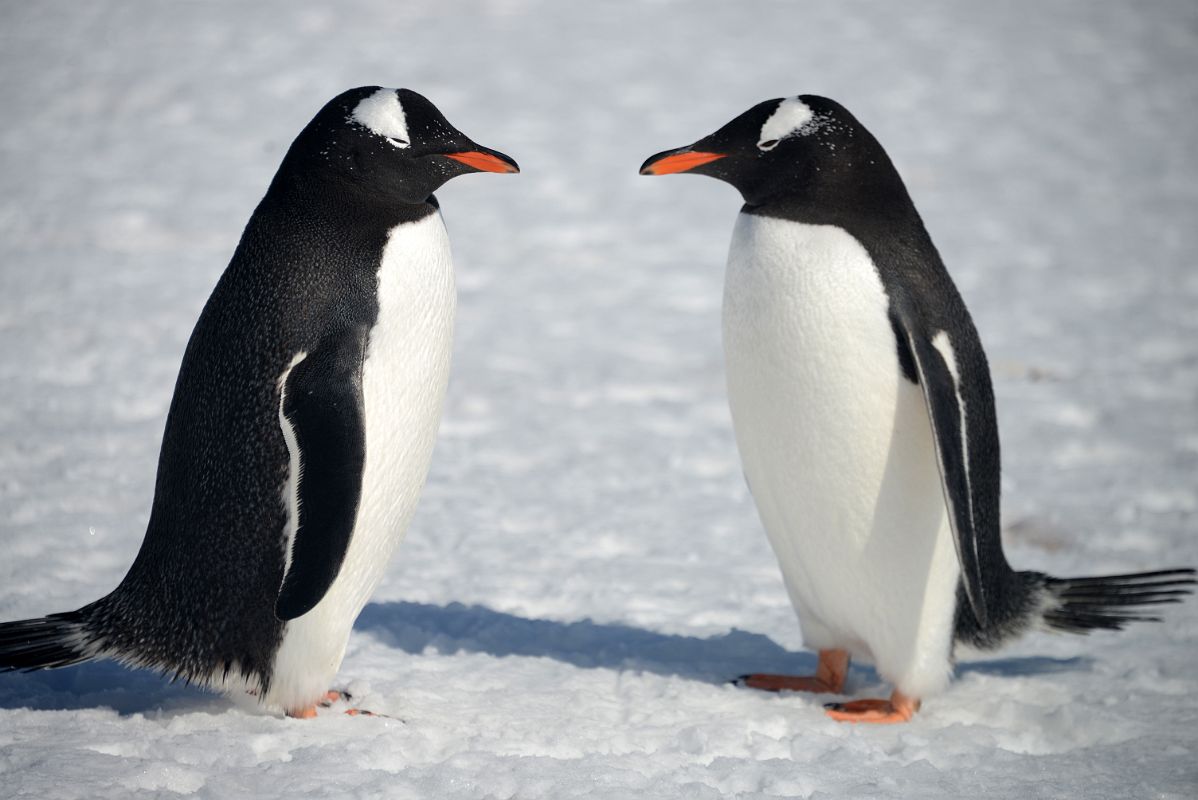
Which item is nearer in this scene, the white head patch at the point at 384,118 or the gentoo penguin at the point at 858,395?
the white head patch at the point at 384,118

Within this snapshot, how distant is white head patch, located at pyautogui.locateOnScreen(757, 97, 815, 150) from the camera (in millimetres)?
2785

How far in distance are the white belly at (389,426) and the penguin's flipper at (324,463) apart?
7cm

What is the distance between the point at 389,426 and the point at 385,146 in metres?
0.54

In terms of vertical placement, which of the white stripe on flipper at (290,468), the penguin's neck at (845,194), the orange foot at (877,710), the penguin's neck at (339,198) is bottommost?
the orange foot at (877,710)

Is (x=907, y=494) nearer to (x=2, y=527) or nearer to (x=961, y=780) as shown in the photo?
(x=961, y=780)

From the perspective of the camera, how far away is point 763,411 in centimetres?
281

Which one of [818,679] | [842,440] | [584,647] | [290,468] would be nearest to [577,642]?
[584,647]

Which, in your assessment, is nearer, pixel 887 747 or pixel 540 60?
pixel 887 747

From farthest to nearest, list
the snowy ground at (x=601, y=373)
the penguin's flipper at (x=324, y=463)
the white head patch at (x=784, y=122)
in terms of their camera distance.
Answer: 1. the white head patch at (x=784, y=122)
2. the snowy ground at (x=601, y=373)
3. the penguin's flipper at (x=324, y=463)

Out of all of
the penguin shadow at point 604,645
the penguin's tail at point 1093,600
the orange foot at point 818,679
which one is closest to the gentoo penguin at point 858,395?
the orange foot at point 818,679

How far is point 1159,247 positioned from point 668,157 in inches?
199

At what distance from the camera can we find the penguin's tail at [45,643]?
246cm

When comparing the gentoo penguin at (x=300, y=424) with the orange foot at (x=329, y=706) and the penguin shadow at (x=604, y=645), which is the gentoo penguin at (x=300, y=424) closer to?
the orange foot at (x=329, y=706)

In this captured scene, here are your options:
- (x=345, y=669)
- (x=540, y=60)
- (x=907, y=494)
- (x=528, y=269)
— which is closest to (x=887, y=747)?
(x=907, y=494)
